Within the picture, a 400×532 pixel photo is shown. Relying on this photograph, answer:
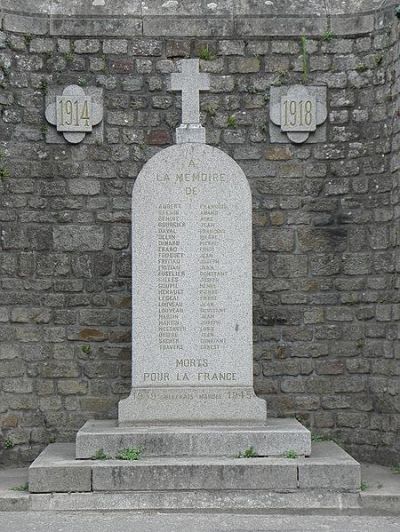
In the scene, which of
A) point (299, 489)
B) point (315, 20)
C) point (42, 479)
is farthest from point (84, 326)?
point (315, 20)

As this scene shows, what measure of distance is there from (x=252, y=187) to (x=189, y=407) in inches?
106

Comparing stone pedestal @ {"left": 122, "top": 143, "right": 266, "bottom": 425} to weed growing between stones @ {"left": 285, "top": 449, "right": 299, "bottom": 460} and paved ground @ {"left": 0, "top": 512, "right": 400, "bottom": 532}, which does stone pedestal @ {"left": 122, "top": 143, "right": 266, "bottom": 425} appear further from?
paved ground @ {"left": 0, "top": 512, "right": 400, "bottom": 532}

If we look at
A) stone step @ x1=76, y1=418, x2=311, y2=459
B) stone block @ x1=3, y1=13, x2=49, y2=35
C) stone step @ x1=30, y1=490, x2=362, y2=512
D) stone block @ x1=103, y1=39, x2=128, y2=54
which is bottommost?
stone step @ x1=30, y1=490, x2=362, y2=512

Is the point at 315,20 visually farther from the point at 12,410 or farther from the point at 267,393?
the point at 12,410

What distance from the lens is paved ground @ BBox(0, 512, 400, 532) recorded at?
6324 mm

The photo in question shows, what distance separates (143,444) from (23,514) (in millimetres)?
1023

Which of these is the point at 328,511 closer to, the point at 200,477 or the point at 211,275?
the point at 200,477

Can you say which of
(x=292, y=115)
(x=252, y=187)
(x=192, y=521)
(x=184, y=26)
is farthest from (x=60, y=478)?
(x=184, y=26)

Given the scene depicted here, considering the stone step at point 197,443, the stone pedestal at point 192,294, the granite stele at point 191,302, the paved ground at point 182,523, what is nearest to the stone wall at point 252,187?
the granite stele at point 191,302

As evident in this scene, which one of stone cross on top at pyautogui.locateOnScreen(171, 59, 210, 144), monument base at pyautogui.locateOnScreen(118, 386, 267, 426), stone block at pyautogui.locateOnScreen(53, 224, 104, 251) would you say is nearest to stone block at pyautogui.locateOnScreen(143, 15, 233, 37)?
stone cross on top at pyautogui.locateOnScreen(171, 59, 210, 144)

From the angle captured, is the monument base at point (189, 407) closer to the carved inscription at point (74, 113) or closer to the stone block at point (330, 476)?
the stone block at point (330, 476)

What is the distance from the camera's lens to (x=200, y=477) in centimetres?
690

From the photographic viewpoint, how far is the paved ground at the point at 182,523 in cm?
632

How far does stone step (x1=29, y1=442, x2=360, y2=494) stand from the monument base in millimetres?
718
